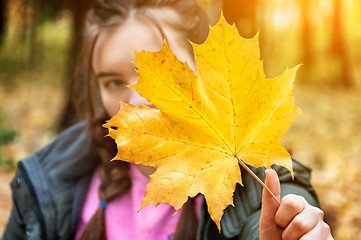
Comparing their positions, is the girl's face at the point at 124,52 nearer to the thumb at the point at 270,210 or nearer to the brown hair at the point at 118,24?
the brown hair at the point at 118,24

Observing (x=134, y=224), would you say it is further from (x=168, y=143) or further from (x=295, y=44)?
(x=295, y=44)

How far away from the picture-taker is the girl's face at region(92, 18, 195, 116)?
3.74ft

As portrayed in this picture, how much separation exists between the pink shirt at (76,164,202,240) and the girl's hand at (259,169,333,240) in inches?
27.3

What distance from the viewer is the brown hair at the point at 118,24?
1247mm

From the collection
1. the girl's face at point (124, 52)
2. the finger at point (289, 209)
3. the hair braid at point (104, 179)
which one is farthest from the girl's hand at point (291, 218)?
the hair braid at point (104, 179)

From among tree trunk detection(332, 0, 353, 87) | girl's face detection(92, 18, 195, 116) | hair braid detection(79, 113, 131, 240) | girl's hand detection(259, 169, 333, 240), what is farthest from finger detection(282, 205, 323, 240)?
tree trunk detection(332, 0, 353, 87)

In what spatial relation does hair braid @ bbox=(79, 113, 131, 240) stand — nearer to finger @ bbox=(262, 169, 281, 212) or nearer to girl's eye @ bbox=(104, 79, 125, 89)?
girl's eye @ bbox=(104, 79, 125, 89)

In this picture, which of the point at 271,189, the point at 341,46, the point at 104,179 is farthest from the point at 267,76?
the point at 271,189

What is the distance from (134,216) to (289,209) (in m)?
0.87

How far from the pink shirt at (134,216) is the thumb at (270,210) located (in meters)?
0.68

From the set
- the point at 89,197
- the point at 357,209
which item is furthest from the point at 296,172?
the point at 357,209

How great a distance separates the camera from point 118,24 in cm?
127

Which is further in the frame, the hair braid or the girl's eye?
the hair braid

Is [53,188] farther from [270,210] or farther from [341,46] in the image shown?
[341,46]
